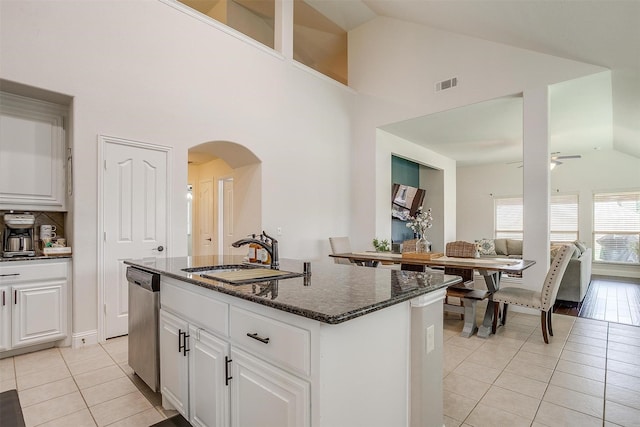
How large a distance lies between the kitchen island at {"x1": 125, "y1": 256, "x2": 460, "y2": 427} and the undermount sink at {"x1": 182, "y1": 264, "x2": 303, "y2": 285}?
0.28ft

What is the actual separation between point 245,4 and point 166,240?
4704 millimetres

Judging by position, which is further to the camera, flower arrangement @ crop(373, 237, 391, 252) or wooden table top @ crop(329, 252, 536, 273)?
flower arrangement @ crop(373, 237, 391, 252)

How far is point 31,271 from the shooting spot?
296cm

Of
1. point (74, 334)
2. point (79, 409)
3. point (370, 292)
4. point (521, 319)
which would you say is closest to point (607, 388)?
point (521, 319)

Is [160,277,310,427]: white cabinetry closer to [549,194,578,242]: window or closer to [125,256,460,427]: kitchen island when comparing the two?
[125,256,460,427]: kitchen island

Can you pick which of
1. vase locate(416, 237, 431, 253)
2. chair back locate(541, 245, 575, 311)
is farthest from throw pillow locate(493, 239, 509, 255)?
chair back locate(541, 245, 575, 311)

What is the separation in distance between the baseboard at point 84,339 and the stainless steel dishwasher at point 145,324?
111cm

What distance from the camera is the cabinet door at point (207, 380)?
5.03 ft

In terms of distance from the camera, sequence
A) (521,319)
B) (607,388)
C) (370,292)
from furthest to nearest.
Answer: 1. (521,319)
2. (607,388)
3. (370,292)

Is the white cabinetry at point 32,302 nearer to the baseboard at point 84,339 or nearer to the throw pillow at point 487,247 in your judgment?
the baseboard at point 84,339

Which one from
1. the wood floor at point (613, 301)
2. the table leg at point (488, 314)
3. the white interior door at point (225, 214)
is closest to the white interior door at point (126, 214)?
the white interior door at point (225, 214)

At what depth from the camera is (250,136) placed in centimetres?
482

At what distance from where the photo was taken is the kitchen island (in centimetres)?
116

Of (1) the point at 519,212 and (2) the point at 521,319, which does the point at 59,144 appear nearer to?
(2) the point at 521,319
